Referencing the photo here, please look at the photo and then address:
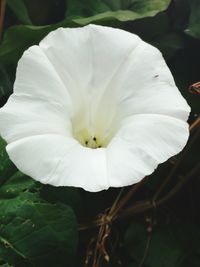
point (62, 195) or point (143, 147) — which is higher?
point (143, 147)

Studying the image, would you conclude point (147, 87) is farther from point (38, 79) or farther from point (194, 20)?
point (194, 20)

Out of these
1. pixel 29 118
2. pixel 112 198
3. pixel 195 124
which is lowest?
pixel 112 198

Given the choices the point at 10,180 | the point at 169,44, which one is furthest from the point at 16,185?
the point at 169,44

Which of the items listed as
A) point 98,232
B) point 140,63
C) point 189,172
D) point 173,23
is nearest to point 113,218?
point 98,232

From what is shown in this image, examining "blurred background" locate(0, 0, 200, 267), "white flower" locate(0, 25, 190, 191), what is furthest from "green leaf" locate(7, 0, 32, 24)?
"white flower" locate(0, 25, 190, 191)

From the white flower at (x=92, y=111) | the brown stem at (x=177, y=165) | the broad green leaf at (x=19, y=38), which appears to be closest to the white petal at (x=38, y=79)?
the white flower at (x=92, y=111)

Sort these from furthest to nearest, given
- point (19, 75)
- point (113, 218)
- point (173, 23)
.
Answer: point (173, 23) → point (113, 218) → point (19, 75)

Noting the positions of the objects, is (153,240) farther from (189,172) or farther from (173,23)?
(173,23)
